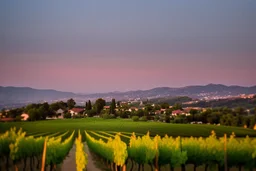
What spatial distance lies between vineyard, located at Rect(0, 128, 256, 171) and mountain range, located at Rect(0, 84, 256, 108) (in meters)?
0.89

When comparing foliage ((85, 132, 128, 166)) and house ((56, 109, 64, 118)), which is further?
foliage ((85, 132, 128, 166))

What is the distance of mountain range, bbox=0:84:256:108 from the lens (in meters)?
10.5

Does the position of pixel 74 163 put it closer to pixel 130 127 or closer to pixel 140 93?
pixel 130 127

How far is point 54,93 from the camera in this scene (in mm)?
10859

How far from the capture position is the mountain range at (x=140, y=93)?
1050 cm

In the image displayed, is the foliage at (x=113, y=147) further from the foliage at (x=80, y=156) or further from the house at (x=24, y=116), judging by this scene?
the house at (x=24, y=116)

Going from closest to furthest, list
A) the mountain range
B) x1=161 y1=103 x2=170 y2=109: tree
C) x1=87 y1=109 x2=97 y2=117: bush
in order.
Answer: the mountain range
x1=87 y1=109 x2=97 y2=117: bush
x1=161 y1=103 x2=170 y2=109: tree

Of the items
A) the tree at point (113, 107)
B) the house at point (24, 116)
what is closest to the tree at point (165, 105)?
the tree at point (113, 107)

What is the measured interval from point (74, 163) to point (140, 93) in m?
2.50

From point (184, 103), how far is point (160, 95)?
66 centimetres

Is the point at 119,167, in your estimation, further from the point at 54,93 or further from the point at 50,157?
the point at 54,93

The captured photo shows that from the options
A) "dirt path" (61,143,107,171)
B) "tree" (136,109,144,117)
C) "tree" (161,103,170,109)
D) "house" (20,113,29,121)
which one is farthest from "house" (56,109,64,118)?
"tree" (161,103,170,109)

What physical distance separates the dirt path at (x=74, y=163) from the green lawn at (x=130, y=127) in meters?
0.77

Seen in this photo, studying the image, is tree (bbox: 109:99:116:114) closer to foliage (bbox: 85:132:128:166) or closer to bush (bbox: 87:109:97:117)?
bush (bbox: 87:109:97:117)
